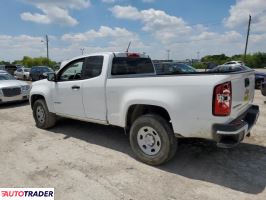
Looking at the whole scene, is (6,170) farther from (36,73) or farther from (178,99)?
(36,73)

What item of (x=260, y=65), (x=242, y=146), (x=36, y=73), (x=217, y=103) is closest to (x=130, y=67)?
(x=217, y=103)

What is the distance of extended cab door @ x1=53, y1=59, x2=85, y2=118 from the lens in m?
5.24

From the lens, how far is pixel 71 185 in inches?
142

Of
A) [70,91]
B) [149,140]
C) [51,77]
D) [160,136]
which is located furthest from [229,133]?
[51,77]

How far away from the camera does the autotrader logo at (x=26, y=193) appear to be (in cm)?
340

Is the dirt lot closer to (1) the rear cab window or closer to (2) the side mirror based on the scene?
(2) the side mirror

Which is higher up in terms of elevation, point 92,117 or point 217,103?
point 217,103

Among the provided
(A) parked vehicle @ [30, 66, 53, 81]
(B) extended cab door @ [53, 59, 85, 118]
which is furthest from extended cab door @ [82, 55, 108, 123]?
(A) parked vehicle @ [30, 66, 53, 81]

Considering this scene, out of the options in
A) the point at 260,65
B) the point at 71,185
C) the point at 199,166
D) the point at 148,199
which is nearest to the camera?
the point at 148,199

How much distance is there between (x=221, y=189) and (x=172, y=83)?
5.16 feet

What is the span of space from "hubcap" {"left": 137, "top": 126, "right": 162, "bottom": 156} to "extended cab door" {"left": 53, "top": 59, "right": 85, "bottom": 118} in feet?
5.07

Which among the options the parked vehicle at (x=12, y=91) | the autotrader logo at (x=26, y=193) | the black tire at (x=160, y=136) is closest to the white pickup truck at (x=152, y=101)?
the black tire at (x=160, y=136)

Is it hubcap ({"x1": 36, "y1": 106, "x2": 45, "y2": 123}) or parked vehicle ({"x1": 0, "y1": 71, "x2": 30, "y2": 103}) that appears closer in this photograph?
hubcap ({"x1": 36, "y1": 106, "x2": 45, "y2": 123})

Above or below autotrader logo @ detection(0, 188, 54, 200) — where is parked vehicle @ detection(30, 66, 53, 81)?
above
